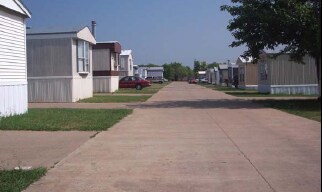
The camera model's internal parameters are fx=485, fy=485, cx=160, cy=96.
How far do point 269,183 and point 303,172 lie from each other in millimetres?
1001

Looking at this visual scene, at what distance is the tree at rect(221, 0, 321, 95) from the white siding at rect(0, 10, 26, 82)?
1079 cm

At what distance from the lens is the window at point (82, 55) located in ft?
98.5

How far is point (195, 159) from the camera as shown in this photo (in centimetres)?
922

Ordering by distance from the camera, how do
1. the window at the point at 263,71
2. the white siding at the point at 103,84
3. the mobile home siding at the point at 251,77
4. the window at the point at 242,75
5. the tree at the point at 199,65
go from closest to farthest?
the window at the point at 263,71 → the white siding at the point at 103,84 → the mobile home siding at the point at 251,77 → the window at the point at 242,75 → the tree at the point at 199,65

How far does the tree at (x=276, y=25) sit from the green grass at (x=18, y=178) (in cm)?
1478

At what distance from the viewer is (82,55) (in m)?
30.7

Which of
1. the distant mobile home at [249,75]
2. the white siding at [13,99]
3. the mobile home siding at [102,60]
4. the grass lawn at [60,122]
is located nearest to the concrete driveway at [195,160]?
the grass lawn at [60,122]

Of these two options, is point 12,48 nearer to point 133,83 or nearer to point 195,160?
point 195,160

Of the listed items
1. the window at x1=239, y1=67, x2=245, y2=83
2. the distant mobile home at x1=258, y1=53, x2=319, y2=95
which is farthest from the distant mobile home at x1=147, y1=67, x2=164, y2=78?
the distant mobile home at x1=258, y1=53, x2=319, y2=95

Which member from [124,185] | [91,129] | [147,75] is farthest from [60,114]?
[147,75]

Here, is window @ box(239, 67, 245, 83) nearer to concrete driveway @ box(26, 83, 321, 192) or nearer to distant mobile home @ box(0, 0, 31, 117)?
distant mobile home @ box(0, 0, 31, 117)

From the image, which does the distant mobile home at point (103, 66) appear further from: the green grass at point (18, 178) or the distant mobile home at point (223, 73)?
the green grass at point (18, 178)

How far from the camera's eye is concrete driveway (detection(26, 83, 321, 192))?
713 cm

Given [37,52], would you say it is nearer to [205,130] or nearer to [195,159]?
[205,130]
